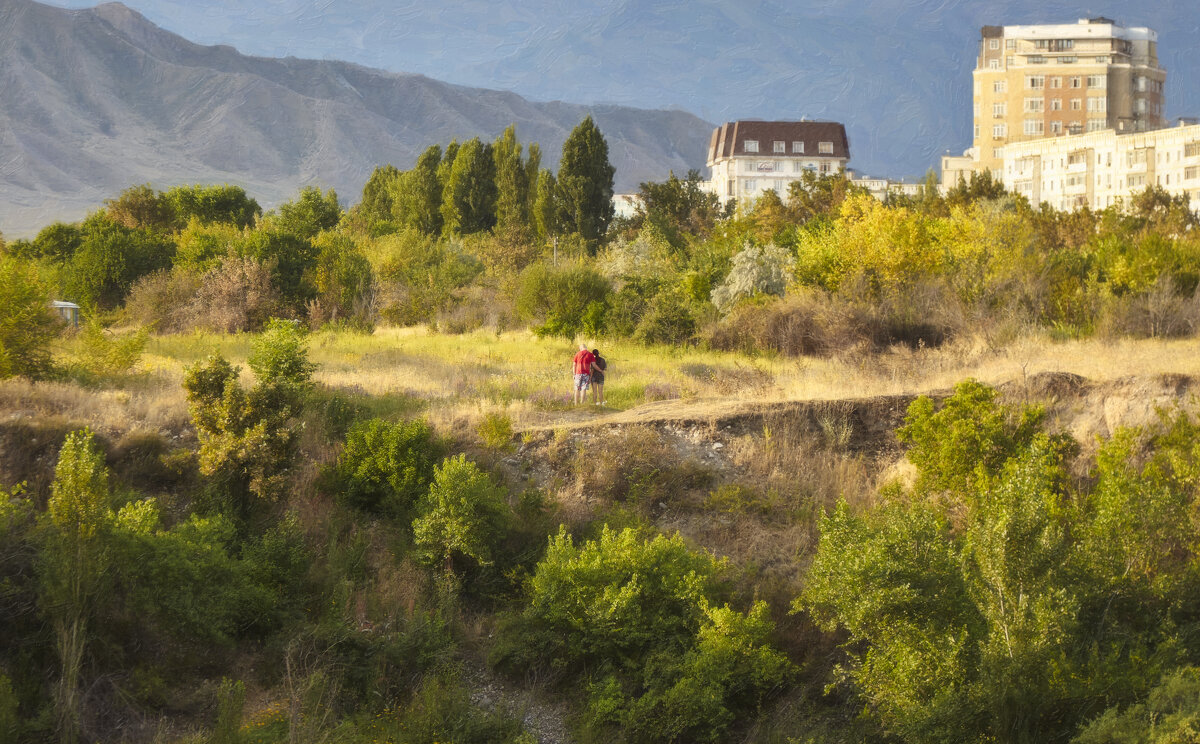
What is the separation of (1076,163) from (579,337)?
6061cm

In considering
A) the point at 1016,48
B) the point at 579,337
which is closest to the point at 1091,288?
the point at 579,337

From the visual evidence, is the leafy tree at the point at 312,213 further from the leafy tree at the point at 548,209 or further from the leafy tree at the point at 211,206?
the leafy tree at the point at 548,209

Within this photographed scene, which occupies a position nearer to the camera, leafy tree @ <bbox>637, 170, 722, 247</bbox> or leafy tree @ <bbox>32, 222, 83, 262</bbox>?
leafy tree @ <bbox>32, 222, 83, 262</bbox>

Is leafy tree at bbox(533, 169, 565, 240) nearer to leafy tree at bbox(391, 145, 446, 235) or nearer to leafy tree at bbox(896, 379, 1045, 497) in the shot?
leafy tree at bbox(391, 145, 446, 235)

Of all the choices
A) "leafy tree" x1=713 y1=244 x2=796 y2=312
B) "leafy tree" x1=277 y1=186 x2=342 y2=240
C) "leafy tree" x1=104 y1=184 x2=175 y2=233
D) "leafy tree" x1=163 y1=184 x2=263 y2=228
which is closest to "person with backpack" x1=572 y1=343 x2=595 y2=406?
"leafy tree" x1=713 y1=244 x2=796 y2=312

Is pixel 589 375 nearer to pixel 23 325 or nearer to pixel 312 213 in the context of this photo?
pixel 23 325

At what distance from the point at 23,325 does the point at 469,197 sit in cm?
4141

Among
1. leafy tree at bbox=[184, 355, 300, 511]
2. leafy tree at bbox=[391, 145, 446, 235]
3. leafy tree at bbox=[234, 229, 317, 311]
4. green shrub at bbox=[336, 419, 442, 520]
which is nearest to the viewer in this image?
leafy tree at bbox=[184, 355, 300, 511]

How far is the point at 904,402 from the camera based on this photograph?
22422 millimetres

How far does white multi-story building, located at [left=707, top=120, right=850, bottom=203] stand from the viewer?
349 feet

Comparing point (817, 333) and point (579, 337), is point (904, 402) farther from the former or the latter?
point (579, 337)

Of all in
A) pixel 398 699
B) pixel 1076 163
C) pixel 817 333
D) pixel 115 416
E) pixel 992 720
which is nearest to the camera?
pixel 992 720

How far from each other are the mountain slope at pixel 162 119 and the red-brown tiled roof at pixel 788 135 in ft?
185

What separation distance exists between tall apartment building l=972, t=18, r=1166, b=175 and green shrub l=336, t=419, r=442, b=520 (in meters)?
87.1
